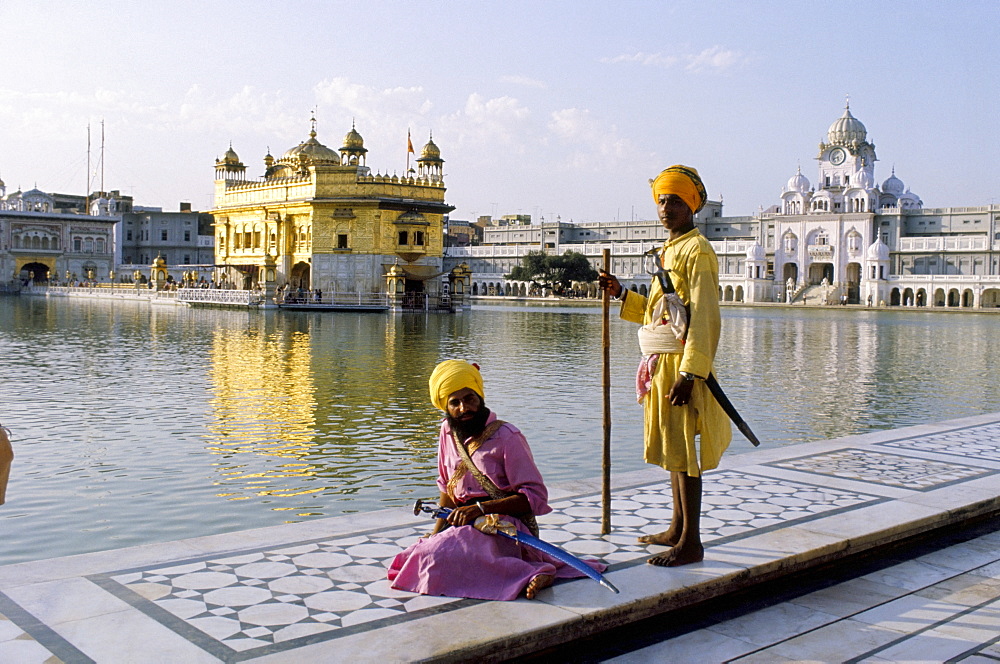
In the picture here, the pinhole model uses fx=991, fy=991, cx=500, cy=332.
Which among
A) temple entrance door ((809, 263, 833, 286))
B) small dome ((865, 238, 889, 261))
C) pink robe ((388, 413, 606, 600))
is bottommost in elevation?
pink robe ((388, 413, 606, 600))

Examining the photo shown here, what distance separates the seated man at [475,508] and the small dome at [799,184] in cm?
8857

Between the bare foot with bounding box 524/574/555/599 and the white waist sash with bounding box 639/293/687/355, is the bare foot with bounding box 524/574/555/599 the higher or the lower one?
the lower one

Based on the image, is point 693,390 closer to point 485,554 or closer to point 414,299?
point 485,554

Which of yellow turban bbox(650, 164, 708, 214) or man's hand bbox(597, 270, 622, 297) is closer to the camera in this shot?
man's hand bbox(597, 270, 622, 297)

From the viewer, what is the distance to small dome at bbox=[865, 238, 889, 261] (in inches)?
3012

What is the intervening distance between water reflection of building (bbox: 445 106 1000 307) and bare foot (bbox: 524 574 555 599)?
74297 millimetres

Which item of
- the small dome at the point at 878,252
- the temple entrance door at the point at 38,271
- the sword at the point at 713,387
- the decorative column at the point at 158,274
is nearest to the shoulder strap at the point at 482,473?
the sword at the point at 713,387

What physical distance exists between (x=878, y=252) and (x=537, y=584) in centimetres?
7828

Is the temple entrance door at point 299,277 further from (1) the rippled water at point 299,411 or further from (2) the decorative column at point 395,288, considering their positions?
(1) the rippled water at point 299,411

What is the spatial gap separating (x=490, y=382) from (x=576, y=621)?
10.00 m

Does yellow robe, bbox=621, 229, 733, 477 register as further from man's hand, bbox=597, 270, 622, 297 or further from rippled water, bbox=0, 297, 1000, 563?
rippled water, bbox=0, 297, 1000, 563

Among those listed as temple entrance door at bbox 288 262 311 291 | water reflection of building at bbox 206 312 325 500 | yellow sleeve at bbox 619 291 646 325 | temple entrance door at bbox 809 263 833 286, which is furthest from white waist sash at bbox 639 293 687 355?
temple entrance door at bbox 809 263 833 286

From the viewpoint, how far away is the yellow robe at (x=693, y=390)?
465 cm

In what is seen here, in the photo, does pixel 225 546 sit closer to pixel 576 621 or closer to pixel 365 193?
pixel 576 621
